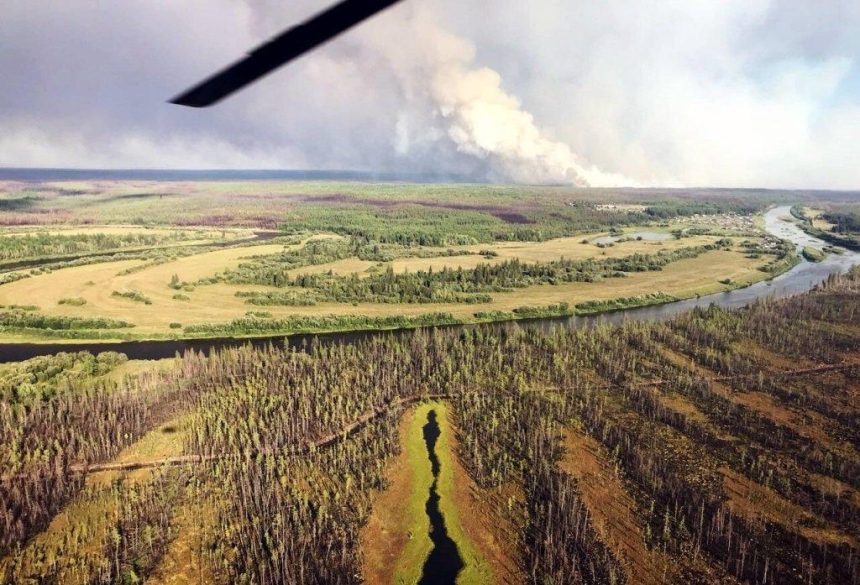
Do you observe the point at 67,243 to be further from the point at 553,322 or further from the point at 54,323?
the point at 553,322

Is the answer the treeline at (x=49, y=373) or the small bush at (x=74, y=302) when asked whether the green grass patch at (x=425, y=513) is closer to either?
the treeline at (x=49, y=373)

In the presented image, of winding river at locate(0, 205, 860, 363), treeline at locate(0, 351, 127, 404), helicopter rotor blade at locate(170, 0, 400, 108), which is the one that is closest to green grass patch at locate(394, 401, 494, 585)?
winding river at locate(0, 205, 860, 363)

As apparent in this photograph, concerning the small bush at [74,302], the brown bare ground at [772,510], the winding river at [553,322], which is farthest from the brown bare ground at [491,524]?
the small bush at [74,302]

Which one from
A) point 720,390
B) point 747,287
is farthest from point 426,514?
point 747,287

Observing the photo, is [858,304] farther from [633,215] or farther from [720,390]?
[633,215]

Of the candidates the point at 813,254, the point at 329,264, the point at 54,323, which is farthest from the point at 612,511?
the point at 813,254

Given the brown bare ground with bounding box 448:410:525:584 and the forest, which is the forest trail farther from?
the brown bare ground with bounding box 448:410:525:584
